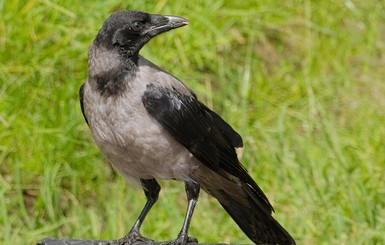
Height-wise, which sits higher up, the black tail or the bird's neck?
the bird's neck

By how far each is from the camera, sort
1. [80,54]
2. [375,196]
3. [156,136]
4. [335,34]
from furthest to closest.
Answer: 1. [335,34]
2. [80,54]
3. [375,196]
4. [156,136]

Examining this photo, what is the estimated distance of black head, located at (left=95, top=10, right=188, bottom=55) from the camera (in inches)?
200

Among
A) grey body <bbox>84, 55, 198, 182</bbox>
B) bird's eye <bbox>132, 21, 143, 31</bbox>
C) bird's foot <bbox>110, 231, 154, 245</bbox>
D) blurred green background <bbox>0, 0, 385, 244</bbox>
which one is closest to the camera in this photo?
grey body <bbox>84, 55, 198, 182</bbox>

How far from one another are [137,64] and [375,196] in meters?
2.28

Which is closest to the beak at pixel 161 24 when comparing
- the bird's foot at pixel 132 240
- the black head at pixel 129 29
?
the black head at pixel 129 29

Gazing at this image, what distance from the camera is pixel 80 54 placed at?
7426 mm

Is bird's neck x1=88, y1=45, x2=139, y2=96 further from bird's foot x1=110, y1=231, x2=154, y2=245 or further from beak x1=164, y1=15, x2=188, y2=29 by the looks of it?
bird's foot x1=110, y1=231, x2=154, y2=245

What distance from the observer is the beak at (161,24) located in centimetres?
520

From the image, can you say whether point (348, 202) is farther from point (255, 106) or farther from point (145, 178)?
point (145, 178)

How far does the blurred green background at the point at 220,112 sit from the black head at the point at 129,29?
6.56ft

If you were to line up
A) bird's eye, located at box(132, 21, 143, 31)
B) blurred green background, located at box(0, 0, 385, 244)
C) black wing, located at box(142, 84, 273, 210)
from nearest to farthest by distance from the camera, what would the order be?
black wing, located at box(142, 84, 273, 210), bird's eye, located at box(132, 21, 143, 31), blurred green background, located at box(0, 0, 385, 244)

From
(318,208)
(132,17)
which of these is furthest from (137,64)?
(318,208)

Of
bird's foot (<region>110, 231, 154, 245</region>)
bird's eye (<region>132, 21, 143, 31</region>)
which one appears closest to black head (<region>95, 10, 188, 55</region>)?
bird's eye (<region>132, 21, 143, 31</region>)

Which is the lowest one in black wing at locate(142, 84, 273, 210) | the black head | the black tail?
the black tail
